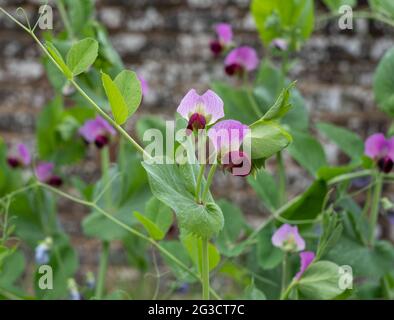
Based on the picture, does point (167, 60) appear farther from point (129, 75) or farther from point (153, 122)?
point (129, 75)

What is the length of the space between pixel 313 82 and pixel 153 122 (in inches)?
56.2

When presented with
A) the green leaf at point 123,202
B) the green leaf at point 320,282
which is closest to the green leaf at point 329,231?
the green leaf at point 320,282

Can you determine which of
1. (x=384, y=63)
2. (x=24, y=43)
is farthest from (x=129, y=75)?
(x=24, y=43)

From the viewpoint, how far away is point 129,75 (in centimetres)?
61

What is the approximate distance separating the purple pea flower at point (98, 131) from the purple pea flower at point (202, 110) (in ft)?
1.43

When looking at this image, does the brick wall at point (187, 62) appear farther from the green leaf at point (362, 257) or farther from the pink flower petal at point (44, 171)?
the green leaf at point (362, 257)

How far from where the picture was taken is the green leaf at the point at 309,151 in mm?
965

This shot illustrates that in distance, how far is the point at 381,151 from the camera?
863 millimetres

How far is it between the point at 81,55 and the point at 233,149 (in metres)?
0.17

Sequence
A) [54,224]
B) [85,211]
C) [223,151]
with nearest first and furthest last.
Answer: [223,151], [54,224], [85,211]

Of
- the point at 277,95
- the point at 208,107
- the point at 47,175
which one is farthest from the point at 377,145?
the point at 47,175

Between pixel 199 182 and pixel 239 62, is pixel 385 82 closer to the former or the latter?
pixel 239 62

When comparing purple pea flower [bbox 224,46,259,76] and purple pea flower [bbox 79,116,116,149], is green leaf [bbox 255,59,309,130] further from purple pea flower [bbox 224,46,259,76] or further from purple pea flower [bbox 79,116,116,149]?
purple pea flower [bbox 79,116,116,149]

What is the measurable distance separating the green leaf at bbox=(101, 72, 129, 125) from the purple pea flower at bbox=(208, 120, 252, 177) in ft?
0.30
